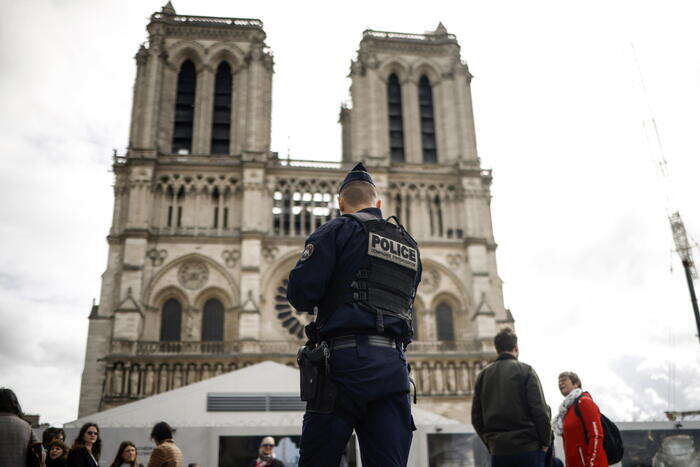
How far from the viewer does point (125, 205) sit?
1163 inches

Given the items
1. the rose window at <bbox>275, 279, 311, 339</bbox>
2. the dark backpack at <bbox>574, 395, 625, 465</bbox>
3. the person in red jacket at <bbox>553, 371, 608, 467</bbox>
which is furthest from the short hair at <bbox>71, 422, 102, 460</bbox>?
the rose window at <bbox>275, 279, 311, 339</bbox>

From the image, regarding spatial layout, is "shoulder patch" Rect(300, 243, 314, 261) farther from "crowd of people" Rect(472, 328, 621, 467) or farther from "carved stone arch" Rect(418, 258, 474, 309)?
"carved stone arch" Rect(418, 258, 474, 309)

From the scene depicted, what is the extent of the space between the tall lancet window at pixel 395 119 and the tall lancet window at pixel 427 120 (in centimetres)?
114

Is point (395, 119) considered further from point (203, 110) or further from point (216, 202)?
point (216, 202)

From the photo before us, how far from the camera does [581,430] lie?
5504 mm

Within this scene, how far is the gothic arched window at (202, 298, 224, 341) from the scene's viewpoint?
2759 centimetres

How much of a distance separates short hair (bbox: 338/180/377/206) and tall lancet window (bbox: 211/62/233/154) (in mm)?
28674

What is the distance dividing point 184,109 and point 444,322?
1688 cm

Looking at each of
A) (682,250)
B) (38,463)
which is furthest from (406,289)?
(682,250)

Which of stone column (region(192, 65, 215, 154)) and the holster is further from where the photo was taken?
stone column (region(192, 65, 215, 154))

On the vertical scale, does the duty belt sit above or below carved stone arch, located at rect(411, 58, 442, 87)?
below

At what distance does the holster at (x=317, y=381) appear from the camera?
10.6 feet

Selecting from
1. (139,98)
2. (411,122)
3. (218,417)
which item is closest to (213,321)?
(139,98)

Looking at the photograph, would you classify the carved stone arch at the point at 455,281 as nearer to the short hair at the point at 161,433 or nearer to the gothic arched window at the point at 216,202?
the gothic arched window at the point at 216,202
